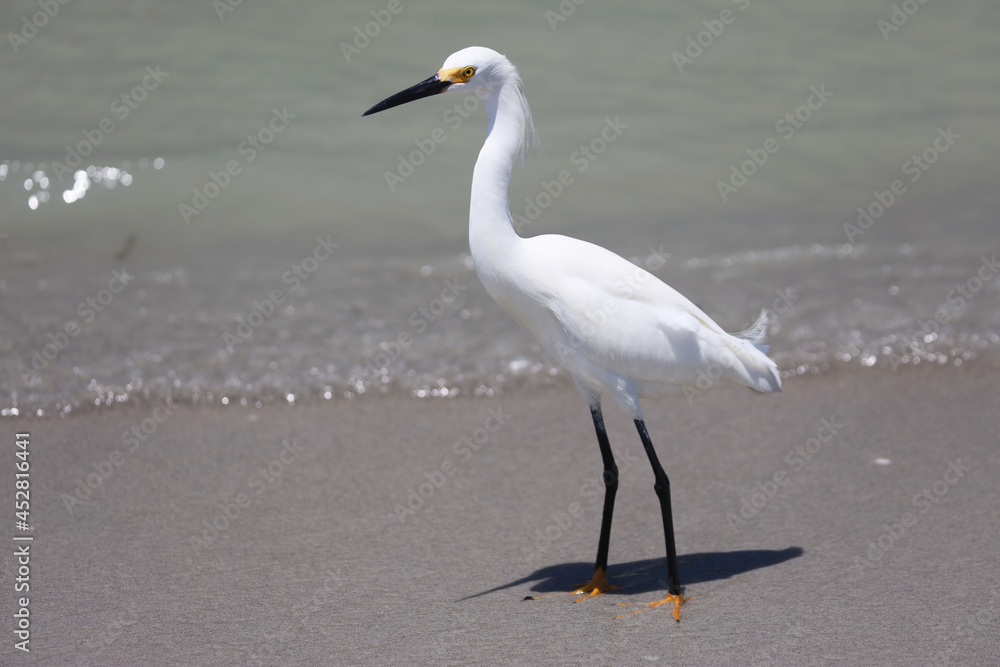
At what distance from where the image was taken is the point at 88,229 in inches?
281

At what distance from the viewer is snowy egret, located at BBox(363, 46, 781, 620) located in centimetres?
313

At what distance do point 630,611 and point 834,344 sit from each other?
275 centimetres

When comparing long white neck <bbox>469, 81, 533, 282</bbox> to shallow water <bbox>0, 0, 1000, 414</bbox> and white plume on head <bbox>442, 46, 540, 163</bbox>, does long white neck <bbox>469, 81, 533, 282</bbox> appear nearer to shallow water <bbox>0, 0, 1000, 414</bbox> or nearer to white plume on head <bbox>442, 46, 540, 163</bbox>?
white plume on head <bbox>442, 46, 540, 163</bbox>

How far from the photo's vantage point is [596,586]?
10.6 ft

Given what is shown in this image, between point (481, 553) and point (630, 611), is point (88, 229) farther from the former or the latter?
point (630, 611)

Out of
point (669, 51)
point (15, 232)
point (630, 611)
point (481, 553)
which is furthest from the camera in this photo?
point (669, 51)

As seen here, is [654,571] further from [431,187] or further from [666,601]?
[431,187]

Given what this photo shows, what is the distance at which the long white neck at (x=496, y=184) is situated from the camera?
3.13 m

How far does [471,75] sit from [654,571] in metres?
1.87

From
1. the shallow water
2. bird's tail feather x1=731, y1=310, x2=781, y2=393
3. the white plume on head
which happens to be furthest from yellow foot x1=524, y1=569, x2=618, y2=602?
the shallow water

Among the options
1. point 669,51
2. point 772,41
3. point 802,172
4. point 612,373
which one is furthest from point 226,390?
point 772,41

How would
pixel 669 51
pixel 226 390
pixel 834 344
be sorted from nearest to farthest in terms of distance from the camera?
pixel 226 390, pixel 834 344, pixel 669 51

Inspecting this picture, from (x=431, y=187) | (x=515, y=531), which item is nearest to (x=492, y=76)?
(x=515, y=531)

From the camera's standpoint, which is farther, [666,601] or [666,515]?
[666,515]
